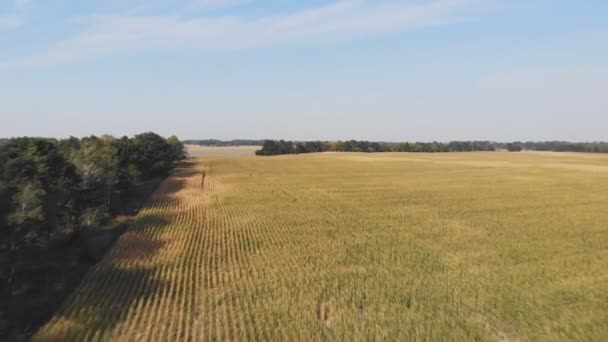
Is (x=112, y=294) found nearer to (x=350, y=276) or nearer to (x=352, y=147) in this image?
(x=350, y=276)

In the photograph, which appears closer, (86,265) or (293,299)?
(293,299)

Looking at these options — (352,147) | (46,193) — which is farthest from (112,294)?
(352,147)

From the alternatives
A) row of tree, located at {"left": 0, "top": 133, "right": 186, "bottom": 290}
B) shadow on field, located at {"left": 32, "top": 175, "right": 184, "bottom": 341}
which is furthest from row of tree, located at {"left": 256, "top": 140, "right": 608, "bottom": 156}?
shadow on field, located at {"left": 32, "top": 175, "right": 184, "bottom": 341}

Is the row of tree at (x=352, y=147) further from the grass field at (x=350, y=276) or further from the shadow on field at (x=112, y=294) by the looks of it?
the shadow on field at (x=112, y=294)

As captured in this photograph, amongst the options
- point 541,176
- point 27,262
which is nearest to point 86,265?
point 27,262

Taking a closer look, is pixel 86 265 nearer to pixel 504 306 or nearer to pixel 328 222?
pixel 328 222

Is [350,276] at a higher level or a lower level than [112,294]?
higher

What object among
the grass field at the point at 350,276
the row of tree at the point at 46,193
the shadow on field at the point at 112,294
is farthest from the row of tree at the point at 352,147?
the shadow on field at the point at 112,294

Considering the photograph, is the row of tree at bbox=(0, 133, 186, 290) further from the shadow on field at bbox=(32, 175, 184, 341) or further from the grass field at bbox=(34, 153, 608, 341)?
the grass field at bbox=(34, 153, 608, 341)
